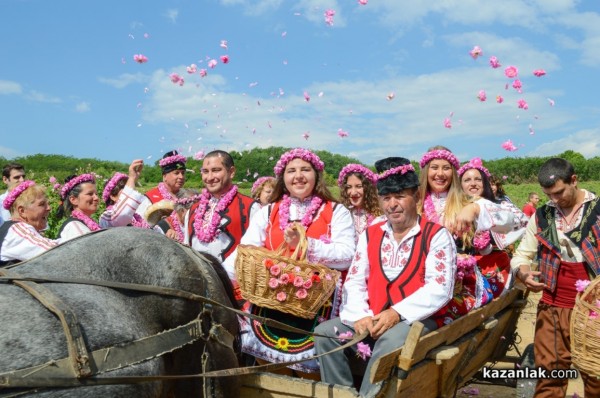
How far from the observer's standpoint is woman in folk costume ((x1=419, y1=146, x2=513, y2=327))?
13.0 feet

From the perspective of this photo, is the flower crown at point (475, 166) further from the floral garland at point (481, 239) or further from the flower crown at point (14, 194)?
the flower crown at point (14, 194)

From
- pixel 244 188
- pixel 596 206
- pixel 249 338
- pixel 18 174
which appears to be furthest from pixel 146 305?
pixel 244 188

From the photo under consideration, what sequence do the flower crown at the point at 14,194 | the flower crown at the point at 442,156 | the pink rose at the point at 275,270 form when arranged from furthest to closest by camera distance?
the flower crown at the point at 442,156, the flower crown at the point at 14,194, the pink rose at the point at 275,270

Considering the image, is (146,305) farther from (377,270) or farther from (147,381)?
(377,270)

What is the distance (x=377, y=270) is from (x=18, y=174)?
5.67 m

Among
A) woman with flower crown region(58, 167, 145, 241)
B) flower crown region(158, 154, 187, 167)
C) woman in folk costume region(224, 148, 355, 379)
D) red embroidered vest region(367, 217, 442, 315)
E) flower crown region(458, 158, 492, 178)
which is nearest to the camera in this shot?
red embroidered vest region(367, 217, 442, 315)

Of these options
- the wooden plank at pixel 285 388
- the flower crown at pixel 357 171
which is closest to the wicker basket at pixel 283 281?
the wooden plank at pixel 285 388

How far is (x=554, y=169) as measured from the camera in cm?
426

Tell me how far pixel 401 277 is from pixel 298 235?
0.76m

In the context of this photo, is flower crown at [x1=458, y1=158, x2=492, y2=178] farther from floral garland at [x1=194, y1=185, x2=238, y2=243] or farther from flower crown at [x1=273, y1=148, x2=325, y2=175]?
floral garland at [x1=194, y1=185, x2=238, y2=243]

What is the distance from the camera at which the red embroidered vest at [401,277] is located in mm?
3520

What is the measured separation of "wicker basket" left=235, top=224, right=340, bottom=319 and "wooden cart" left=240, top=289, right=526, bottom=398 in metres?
0.46

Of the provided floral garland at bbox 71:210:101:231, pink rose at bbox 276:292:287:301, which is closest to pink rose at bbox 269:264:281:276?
pink rose at bbox 276:292:287:301

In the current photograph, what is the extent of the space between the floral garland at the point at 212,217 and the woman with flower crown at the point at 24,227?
1.22m
